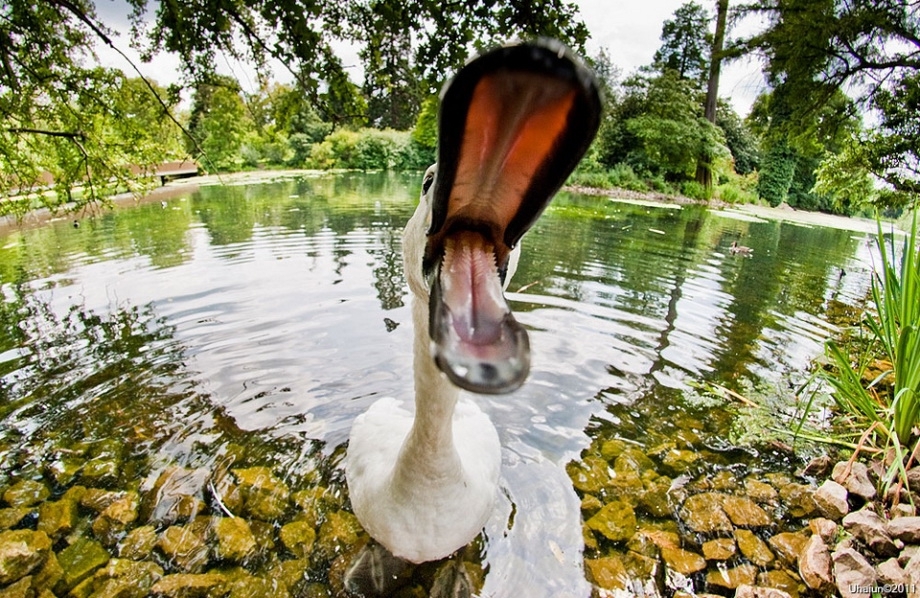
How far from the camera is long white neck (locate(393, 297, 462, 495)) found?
1785 millimetres

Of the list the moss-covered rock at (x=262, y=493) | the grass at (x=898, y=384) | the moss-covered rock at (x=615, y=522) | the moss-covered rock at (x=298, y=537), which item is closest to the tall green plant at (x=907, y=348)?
the grass at (x=898, y=384)

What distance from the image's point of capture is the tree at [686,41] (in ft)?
120

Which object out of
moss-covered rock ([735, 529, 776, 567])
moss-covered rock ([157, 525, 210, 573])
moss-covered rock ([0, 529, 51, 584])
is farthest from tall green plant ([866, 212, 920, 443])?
moss-covered rock ([0, 529, 51, 584])

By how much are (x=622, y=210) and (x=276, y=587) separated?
1854 cm

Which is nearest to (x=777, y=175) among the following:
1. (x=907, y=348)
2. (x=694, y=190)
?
(x=694, y=190)

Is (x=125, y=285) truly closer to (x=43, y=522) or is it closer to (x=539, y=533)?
(x=43, y=522)

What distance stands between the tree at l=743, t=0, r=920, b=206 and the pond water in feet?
7.88

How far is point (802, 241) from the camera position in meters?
14.7

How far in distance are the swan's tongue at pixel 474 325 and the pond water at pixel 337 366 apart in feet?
6.53

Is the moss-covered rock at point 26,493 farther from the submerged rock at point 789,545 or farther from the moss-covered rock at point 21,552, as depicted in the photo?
the submerged rock at point 789,545

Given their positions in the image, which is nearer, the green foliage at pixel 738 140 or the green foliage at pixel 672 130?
the green foliage at pixel 672 130

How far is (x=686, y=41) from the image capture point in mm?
37562

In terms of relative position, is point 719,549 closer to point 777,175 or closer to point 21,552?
point 21,552

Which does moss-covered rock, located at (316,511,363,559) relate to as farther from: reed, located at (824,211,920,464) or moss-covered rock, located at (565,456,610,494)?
reed, located at (824,211,920,464)
